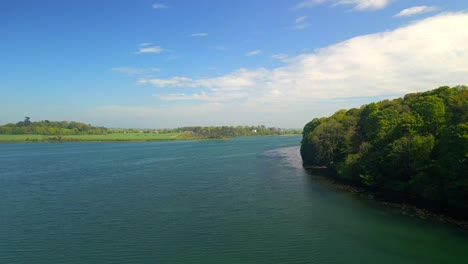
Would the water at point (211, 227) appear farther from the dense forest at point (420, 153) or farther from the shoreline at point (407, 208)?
the dense forest at point (420, 153)

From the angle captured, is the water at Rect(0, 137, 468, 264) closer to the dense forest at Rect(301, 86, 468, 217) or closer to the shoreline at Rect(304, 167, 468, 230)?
the shoreline at Rect(304, 167, 468, 230)

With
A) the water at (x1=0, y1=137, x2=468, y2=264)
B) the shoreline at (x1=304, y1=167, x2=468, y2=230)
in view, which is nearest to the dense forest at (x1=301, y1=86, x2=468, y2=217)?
the shoreline at (x1=304, y1=167, x2=468, y2=230)

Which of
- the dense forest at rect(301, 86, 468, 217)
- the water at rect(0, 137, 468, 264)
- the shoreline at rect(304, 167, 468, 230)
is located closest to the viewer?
the water at rect(0, 137, 468, 264)

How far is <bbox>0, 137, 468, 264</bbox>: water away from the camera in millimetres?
21547

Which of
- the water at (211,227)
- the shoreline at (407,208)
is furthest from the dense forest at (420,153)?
the water at (211,227)

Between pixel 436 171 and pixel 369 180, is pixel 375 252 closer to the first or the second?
pixel 436 171

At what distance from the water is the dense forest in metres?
4.09

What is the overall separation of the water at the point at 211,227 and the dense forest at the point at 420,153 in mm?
4095

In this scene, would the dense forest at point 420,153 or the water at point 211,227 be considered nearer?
the water at point 211,227

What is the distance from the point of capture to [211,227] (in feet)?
88.4

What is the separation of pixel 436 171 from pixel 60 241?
106 ft

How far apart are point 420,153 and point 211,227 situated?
70.6ft

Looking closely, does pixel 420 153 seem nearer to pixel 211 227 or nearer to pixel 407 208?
pixel 407 208

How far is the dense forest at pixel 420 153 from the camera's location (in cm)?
2794
